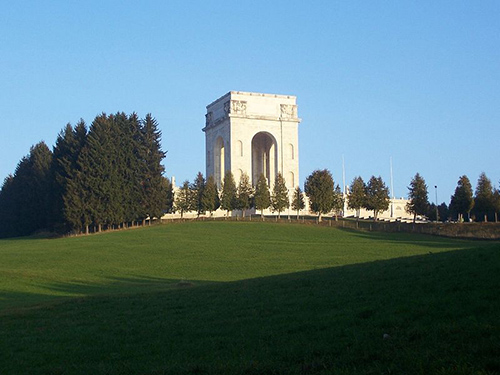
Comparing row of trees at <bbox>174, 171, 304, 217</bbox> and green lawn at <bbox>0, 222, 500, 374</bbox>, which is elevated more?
row of trees at <bbox>174, 171, 304, 217</bbox>

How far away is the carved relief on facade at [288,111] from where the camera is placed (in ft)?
325

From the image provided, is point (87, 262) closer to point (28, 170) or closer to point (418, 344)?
point (418, 344)

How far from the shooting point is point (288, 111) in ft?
327

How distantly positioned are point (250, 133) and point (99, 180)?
3285cm

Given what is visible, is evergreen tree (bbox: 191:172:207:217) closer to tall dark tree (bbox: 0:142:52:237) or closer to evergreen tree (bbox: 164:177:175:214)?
evergreen tree (bbox: 164:177:175:214)

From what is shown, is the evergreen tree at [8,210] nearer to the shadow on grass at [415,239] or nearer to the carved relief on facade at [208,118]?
the carved relief on facade at [208,118]

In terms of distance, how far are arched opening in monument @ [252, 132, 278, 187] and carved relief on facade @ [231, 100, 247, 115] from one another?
18.4ft

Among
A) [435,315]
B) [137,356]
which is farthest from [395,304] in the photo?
[137,356]

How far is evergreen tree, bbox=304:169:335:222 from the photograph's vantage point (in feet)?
247

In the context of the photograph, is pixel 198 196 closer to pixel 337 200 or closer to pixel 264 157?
pixel 337 200

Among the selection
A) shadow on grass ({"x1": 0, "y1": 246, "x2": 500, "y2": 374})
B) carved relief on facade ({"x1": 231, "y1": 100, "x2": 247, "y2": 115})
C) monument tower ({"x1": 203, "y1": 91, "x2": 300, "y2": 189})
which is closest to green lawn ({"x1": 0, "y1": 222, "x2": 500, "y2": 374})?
shadow on grass ({"x1": 0, "y1": 246, "x2": 500, "y2": 374})

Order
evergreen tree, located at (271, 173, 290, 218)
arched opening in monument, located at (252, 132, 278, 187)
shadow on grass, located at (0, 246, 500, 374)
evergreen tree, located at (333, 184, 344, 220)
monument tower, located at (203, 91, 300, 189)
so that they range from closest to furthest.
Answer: shadow on grass, located at (0, 246, 500, 374)
evergreen tree, located at (333, 184, 344, 220)
evergreen tree, located at (271, 173, 290, 218)
monument tower, located at (203, 91, 300, 189)
arched opening in monument, located at (252, 132, 278, 187)

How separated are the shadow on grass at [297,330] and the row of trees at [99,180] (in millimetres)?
51822

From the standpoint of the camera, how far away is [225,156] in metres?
97.4
